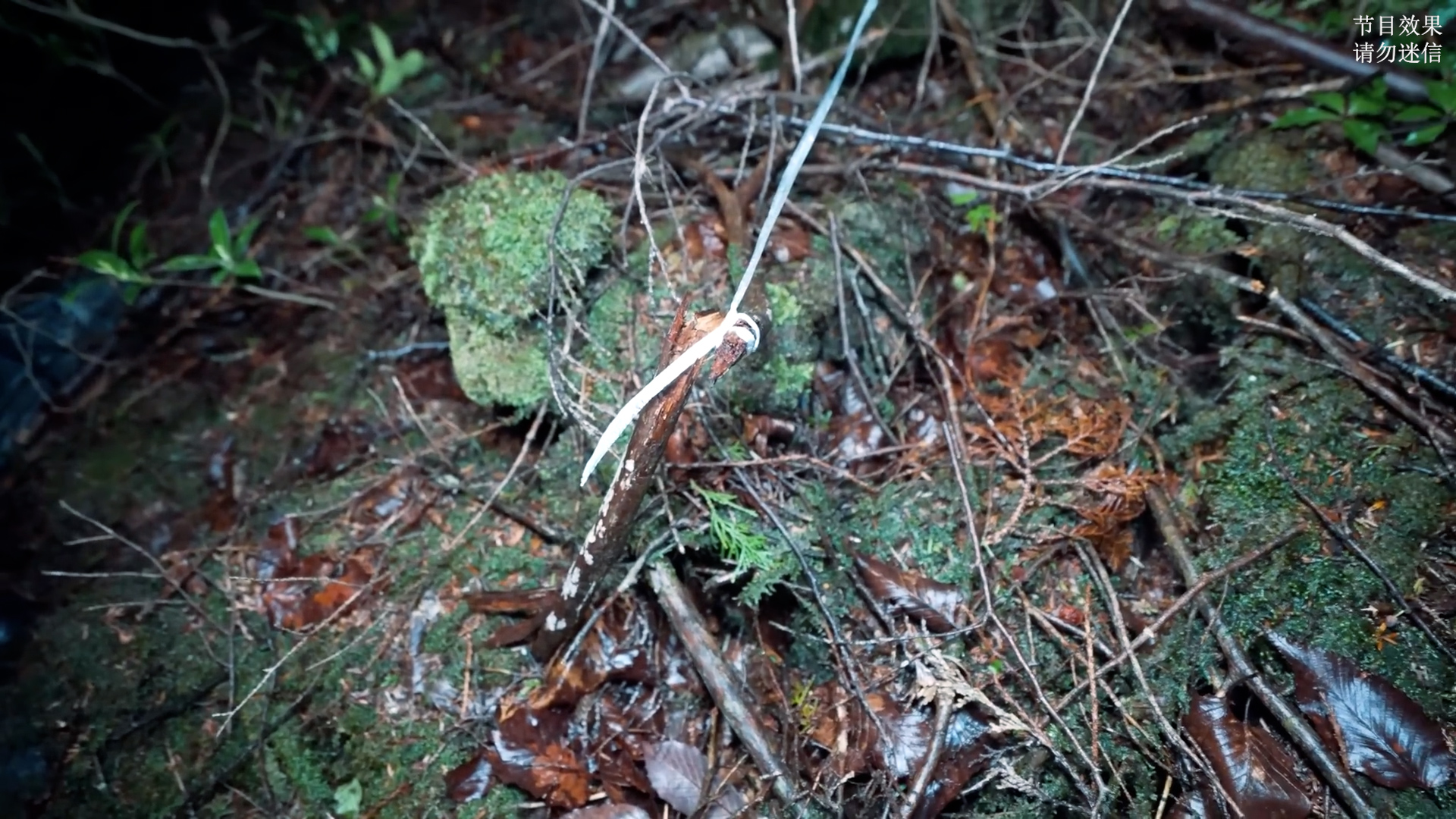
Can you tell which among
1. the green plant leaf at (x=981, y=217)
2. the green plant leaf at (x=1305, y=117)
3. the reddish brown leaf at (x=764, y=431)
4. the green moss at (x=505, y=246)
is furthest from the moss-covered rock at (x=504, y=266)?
the green plant leaf at (x=1305, y=117)

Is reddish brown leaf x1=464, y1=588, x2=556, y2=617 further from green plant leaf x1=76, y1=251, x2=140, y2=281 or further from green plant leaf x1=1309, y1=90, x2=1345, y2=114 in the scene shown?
green plant leaf x1=1309, y1=90, x2=1345, y2=114

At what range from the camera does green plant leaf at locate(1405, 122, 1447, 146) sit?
2871 millimetres

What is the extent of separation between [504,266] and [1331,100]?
3.43 meters

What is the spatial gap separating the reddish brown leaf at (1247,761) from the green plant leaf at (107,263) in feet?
15.6

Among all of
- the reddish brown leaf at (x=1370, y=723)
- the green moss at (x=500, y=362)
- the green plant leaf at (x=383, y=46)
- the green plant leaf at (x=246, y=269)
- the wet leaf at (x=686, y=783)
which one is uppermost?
the green plant leaf at (x=383, y=46)

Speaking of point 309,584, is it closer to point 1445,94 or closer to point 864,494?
point 864,494

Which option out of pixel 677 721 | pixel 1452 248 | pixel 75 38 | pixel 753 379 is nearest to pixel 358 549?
pixel 677 721

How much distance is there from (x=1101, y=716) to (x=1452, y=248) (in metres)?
2.21

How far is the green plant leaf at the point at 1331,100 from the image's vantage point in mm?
3070

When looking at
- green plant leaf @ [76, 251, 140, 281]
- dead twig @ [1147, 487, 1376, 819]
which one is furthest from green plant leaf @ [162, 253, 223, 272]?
dead twig @ [1147, 487, 1376, 819]

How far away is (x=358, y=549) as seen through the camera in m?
3.12

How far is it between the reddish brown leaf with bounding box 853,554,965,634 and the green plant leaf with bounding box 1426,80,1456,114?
103 inches

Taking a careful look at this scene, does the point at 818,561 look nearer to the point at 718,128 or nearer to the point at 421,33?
the point at 718,128

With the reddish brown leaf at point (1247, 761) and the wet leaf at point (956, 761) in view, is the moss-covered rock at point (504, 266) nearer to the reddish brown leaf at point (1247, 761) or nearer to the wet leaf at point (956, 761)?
the wet leaf at point (956, 761)
